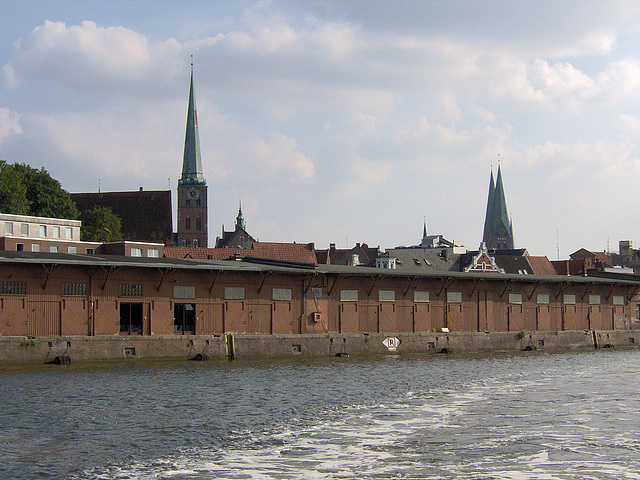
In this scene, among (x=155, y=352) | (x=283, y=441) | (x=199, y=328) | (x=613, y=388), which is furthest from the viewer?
(x=199, y=328)

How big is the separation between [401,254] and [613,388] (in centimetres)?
8243

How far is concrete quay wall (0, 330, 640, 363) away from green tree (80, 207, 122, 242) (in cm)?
5998

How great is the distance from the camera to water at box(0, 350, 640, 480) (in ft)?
76.7

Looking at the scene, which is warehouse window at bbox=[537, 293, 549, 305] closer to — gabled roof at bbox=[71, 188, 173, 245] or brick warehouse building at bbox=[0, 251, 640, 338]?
brick warehouse building at bbox=[0, 251, 640, 338]

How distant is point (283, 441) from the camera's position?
27156 millimetres

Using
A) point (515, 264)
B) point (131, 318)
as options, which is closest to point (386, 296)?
point (131, 318)

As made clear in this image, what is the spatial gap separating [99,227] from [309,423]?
8839 centimetres

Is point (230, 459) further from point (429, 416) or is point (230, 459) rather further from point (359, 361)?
point (359, 361)

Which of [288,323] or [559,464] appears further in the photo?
[288,323]

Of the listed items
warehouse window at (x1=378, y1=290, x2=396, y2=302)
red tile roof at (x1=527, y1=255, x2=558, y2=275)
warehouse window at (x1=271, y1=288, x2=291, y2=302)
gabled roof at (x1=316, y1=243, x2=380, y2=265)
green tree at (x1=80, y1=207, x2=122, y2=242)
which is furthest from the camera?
gabled roof at (x1=316, y1=243, x2=380, y2=265)

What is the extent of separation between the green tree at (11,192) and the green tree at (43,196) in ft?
15.8

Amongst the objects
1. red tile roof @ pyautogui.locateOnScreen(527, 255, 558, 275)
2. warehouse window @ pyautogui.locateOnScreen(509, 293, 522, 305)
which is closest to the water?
warehouse window @ pyautogui.locateOnScreen(509, 293, 522, 305)

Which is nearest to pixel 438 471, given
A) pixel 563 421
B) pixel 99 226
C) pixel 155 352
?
pixel 563 421

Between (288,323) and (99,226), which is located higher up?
(99,226)
